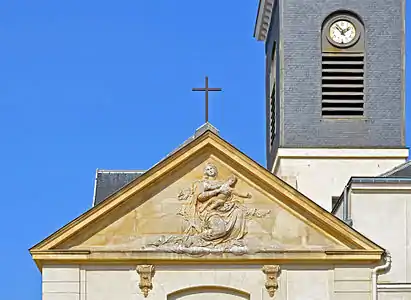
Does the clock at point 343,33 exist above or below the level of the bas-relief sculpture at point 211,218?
above

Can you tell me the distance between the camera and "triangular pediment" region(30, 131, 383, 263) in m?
33.8

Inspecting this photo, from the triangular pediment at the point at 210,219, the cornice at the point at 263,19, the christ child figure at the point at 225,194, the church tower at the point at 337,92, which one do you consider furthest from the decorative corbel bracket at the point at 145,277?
the cornice at the point at 263,19

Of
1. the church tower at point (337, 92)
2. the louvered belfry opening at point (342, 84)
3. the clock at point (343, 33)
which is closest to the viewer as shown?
the church tower at point (337, 92)

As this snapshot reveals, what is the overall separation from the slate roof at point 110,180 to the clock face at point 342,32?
7591 mm

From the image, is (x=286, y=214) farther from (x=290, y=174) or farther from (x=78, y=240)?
(x=290, y=174)

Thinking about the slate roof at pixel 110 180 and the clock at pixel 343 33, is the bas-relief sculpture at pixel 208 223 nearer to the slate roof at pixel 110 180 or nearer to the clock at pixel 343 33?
the slate roof at pixel 110 180

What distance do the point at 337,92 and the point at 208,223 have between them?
10482 mm

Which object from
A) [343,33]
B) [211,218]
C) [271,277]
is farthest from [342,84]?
[271,277]

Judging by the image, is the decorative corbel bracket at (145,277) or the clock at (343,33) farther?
the clock at (343,33)

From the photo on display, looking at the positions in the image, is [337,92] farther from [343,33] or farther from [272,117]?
[272,117]

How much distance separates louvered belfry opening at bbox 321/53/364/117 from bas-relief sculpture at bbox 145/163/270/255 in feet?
31.5

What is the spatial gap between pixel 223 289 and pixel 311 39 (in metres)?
11.5

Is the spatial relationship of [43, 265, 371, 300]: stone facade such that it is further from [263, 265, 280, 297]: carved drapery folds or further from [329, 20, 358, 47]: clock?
[329, 20, 358, 47]: clock

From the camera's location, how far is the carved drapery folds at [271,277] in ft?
111
